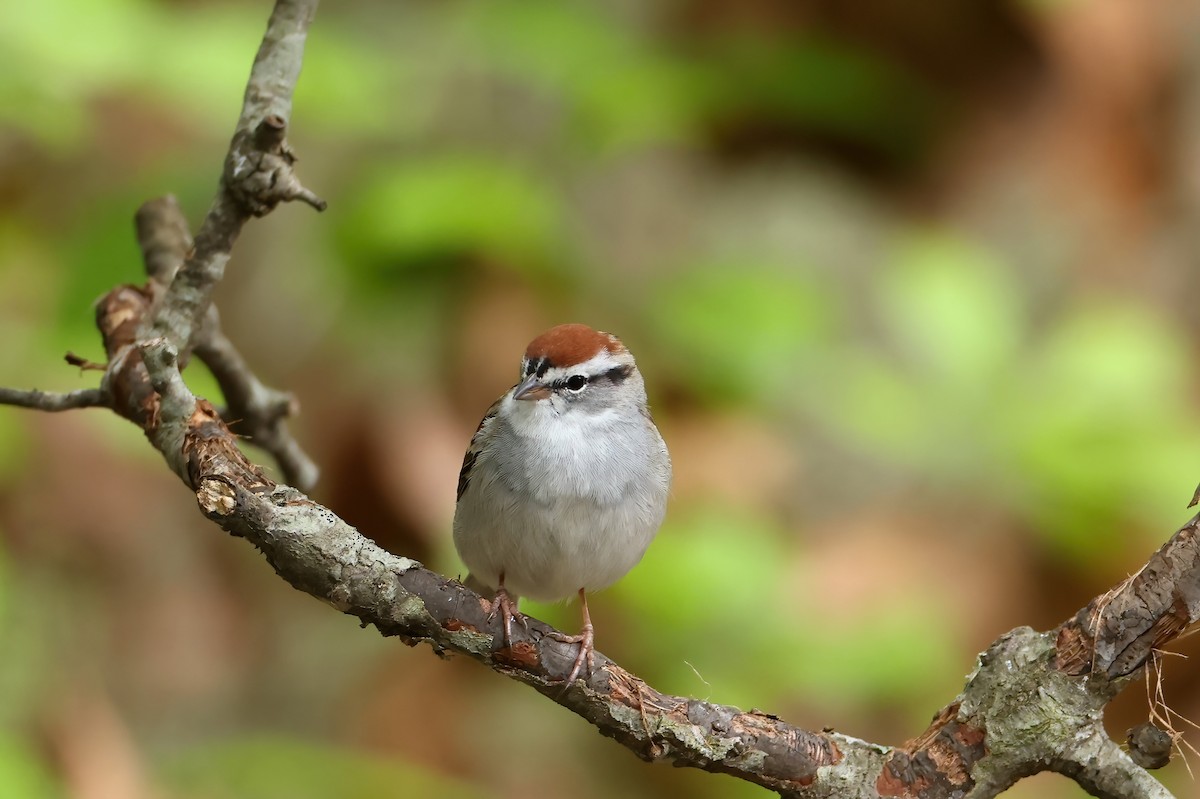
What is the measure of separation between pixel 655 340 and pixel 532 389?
101cm

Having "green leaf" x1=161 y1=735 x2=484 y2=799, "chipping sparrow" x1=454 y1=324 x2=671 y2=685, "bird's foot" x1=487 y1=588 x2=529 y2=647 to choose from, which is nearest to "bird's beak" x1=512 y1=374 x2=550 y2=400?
"chipping sparrow" x1=454 y1=324 x2=671 y2=685

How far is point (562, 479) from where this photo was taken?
254 cm

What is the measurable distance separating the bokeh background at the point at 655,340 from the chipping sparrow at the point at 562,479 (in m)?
0.49

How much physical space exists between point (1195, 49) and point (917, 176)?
69.6 inches

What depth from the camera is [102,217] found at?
3191 mm

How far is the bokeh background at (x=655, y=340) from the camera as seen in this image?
A: 10.6ft

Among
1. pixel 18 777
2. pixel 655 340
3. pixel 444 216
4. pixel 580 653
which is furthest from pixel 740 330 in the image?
pixel 18 777

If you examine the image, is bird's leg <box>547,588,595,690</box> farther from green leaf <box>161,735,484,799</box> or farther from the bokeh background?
green leaf <box>161,735,484,799</box>

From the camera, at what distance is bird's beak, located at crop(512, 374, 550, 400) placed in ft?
8.75

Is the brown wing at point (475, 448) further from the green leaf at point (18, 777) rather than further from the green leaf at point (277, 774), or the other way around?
the green leaf at point (277, 774)

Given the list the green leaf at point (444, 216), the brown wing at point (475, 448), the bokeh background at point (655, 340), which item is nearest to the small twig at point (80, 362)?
the bokeh background at point (655, 340)

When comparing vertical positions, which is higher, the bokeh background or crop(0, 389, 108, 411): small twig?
the bokeh background

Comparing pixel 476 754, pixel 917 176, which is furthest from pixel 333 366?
pixel 917 176

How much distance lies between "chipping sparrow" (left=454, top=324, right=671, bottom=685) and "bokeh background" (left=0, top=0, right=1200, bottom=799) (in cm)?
49
